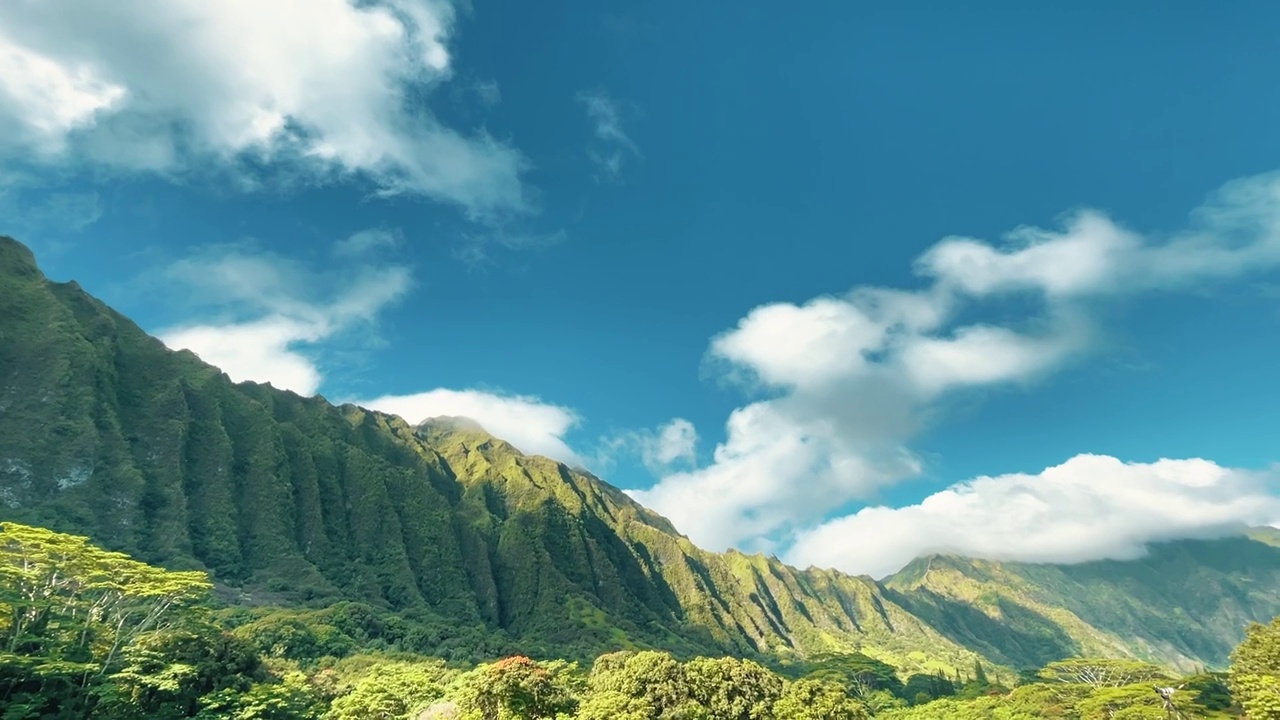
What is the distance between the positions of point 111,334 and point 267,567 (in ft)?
A: 271

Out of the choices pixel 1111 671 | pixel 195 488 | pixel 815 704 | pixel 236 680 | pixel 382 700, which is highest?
pixel 195 488

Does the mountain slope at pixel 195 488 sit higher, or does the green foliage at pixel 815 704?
the mountain slope at pixel 195 488

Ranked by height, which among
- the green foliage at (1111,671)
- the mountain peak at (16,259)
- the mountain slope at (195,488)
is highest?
the mountain peak at (16,259)

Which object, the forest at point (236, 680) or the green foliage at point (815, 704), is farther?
the green foliage at point (815, 704)

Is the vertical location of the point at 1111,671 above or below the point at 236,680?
below

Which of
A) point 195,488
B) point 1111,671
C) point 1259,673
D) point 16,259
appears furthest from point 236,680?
point 16,259

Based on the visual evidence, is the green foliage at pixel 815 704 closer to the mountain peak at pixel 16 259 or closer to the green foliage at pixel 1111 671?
the green foliage at pixel 1111 671

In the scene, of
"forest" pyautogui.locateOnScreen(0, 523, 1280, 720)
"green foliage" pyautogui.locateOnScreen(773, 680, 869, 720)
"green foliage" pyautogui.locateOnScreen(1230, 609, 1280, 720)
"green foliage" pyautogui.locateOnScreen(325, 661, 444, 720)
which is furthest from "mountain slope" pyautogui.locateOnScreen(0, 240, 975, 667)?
"green foliage" pyautogui.locateOnScreen(1230, 609, 1280, 720)

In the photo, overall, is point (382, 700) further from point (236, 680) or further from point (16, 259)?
point (16, 259)

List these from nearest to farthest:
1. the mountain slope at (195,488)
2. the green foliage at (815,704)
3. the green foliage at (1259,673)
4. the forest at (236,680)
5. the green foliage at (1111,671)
→ the forest at (236,680) < the green foliage at (1259,673) < the green foliage at (815,704) < the green foliage at (1111,671) < the mountain slope at (195,488)

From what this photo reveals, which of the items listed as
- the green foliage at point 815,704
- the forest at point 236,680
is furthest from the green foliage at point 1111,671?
the green foliage at point 815,704

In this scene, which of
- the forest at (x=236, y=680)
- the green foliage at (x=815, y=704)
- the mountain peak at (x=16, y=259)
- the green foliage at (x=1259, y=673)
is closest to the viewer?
the forest at (x=236, y=680)

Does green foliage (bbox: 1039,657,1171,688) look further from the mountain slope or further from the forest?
the mountain slope

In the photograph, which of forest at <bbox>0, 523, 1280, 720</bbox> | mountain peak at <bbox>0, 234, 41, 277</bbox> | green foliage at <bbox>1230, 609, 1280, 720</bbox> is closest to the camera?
forest at <bbox>0, 523, 1280, 720</bbox>
